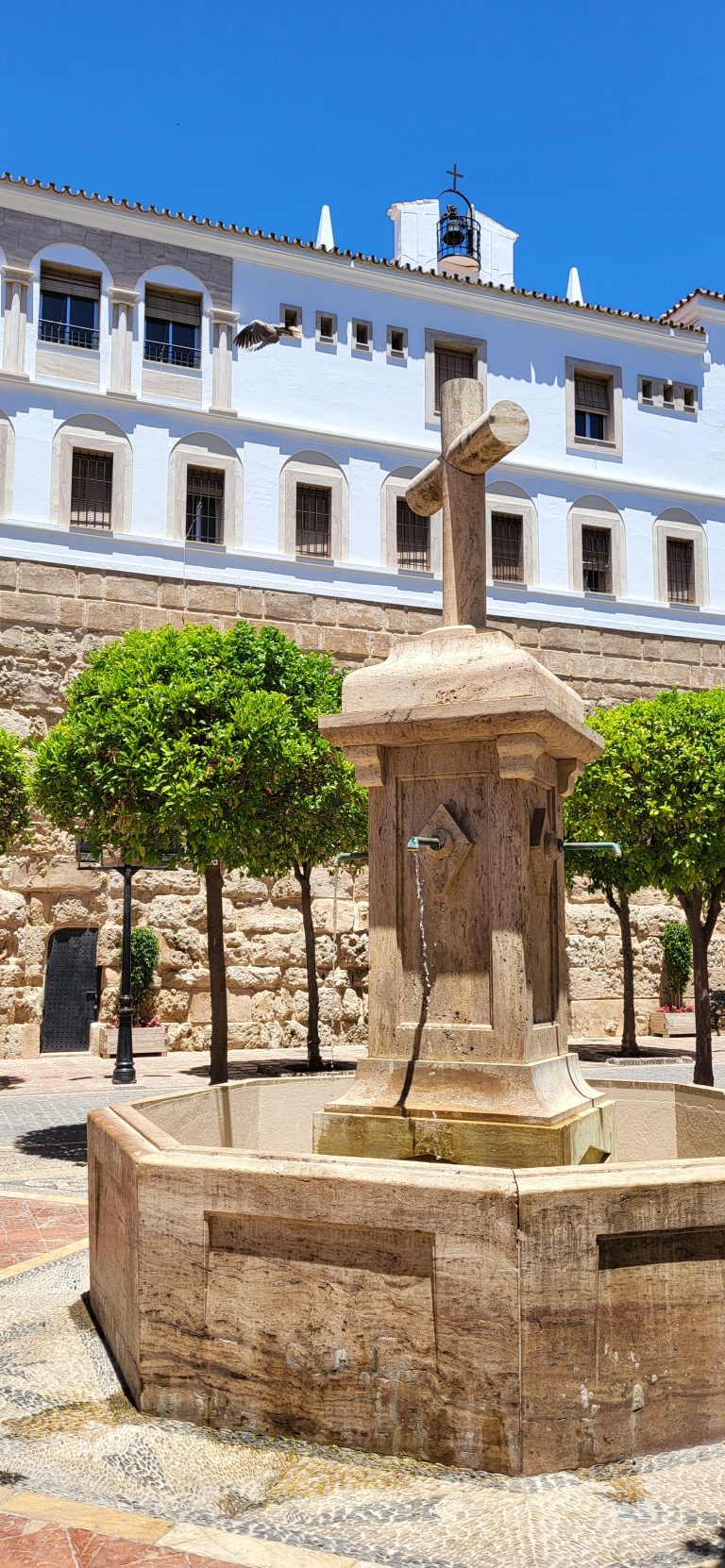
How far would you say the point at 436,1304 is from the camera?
11.5 ft

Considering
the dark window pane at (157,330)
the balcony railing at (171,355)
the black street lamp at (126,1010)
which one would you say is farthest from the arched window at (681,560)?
the black street lamp at (126,1010)

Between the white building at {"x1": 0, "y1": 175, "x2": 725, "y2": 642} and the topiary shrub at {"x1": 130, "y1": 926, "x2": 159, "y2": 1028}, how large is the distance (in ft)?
20.2

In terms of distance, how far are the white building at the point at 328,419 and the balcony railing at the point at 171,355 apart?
35mm

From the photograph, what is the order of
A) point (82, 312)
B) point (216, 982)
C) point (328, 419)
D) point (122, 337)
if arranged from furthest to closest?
point (328, 419)
point (122, 337)
point (82, 312)
point (216, 982)

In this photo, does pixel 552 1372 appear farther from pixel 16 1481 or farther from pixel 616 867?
pixel 616 867

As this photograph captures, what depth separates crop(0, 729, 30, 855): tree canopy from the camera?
48.2 feet

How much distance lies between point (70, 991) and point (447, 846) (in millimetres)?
15653

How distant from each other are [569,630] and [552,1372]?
70.4 ft

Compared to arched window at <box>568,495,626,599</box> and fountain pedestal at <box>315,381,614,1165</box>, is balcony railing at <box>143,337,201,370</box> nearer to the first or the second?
arched window at <box>568,495,626,599</box>

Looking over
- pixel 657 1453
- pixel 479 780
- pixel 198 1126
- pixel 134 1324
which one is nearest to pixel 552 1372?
pixel 657 1453

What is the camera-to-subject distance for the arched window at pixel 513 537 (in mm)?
23516

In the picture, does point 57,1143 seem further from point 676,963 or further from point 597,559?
point 597,559

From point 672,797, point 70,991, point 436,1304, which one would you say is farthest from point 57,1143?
point 70,991

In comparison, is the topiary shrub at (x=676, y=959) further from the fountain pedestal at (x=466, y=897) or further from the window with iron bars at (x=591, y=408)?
the fountain pedestal at (x=466, y=897)
